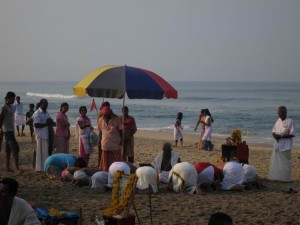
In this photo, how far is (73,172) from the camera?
920 cm

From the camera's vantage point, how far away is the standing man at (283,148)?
32.5 feet

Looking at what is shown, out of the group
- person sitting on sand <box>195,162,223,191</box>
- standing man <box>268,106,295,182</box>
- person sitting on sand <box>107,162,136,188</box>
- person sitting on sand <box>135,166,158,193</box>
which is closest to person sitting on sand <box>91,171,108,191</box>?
person sitting on sand <box>107,162,136,188</box>

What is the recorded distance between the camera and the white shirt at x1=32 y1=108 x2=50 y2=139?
9.72 m

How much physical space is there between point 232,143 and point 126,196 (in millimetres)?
4701

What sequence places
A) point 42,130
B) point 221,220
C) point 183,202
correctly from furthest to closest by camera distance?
Answer: point 42,130 → point 183,202 → point 221,220

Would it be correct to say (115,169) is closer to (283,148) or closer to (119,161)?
(119,161)

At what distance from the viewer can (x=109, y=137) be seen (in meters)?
9.28

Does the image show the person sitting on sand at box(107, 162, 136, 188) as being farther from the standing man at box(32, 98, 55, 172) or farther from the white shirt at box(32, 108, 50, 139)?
the white shirt at box(32, 108, 50, 139)

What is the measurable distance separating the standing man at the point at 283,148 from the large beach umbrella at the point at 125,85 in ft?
9.02

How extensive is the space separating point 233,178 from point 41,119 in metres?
4.08

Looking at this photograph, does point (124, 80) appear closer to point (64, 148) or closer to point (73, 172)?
point (73, 172)

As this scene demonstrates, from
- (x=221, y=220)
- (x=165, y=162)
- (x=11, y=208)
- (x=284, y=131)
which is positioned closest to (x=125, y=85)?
(x=165, y=162)

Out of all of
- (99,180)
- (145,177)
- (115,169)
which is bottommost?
(99,180)

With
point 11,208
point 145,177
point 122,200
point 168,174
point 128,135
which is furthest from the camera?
point 128,135
